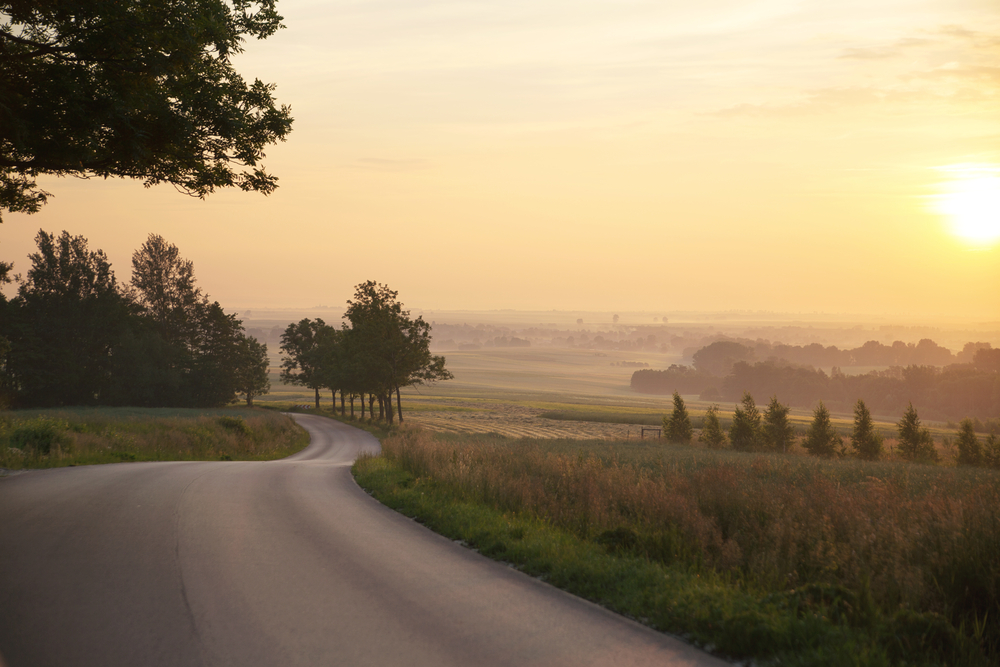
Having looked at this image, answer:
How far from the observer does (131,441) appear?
2488 cm

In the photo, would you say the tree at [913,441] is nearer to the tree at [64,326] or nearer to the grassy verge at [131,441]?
the grassy verge at [131,441]

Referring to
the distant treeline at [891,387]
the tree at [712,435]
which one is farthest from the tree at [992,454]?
the distant treeline at [891,387]

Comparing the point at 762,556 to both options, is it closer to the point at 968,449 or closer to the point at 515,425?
the point at 968,449

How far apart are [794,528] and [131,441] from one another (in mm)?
26277

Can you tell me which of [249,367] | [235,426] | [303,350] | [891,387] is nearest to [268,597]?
[235,426]

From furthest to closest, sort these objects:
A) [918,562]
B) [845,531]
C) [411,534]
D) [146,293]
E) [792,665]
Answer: [146,293] → [411,534] → [845,531] → [918,562] → [792,665]

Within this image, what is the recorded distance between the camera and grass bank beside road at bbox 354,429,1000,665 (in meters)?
5.53

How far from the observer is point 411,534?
9.81m

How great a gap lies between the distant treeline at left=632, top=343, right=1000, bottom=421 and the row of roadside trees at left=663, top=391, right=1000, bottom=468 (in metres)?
74.6

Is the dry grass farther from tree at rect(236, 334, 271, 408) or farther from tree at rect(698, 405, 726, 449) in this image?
tree at rect(236, 334, 271, 408)

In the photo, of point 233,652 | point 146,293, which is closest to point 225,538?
point 233,652

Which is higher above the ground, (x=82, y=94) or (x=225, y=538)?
(x=82, y=94)

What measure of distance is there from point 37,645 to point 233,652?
1978 mm

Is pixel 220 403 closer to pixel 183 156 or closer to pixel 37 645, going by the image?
pixel 183 156
